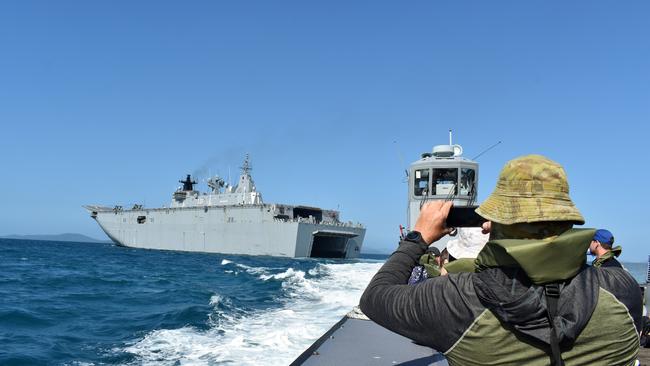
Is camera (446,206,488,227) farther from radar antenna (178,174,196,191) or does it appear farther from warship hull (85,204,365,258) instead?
radar antenna (178,174,196,191)

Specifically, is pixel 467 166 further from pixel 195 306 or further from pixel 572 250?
pixel 572 250

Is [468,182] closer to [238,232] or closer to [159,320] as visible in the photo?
[159,320]

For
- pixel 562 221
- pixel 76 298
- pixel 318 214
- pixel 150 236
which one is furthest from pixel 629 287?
pixel 150 236

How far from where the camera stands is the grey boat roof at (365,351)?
3949 millimetres

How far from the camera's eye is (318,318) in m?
11.1

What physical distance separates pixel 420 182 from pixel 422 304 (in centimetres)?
1183

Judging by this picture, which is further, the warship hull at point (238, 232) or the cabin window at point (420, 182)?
the warship hull at point (238, 232)

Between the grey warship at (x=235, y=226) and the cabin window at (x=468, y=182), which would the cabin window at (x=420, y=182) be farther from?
the grey warship at (x=235, y=226)

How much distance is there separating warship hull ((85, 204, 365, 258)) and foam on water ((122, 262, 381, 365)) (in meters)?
32.7

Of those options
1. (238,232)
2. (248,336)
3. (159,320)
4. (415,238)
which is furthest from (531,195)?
(238,232)

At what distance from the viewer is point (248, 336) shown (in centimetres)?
936

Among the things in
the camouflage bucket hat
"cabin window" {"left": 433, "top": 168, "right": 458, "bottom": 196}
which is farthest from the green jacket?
"cabin window" {"left": 433, "top": 168, "right": 458, "bottom": 196}

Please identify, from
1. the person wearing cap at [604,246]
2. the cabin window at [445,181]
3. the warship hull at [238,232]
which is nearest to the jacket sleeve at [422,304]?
the person wearing cap at [604,246]

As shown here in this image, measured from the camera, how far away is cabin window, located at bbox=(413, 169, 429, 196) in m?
13.0
